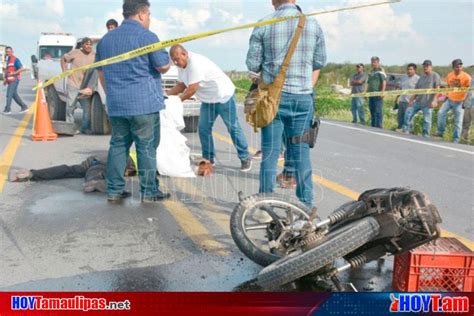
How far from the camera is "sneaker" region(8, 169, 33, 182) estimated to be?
20.5ft

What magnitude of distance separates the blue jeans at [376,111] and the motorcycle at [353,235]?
10.7 metres

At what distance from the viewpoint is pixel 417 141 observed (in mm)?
10406

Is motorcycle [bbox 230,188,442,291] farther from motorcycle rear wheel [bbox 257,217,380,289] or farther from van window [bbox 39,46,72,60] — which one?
van window [bbox 39,46,72,60]

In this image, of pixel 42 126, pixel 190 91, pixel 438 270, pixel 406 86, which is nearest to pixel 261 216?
pixel 438 270

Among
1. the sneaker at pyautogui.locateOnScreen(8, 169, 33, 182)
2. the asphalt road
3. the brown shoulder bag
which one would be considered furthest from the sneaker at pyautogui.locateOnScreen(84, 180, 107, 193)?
the brown shoulder bag

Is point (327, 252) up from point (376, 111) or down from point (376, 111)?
down

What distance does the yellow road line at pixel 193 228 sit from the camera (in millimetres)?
4250

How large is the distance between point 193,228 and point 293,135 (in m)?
1.23

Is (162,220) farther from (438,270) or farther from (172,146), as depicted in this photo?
(438,270)

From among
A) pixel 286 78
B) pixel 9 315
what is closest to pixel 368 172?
pixel 286 78

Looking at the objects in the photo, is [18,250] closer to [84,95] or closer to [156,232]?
[156,232]

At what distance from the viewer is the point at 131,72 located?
5066 millimetres

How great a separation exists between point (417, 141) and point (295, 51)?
6.84 meters

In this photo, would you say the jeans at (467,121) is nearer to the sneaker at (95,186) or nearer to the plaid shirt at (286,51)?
the plaid shirt at (286,51)
